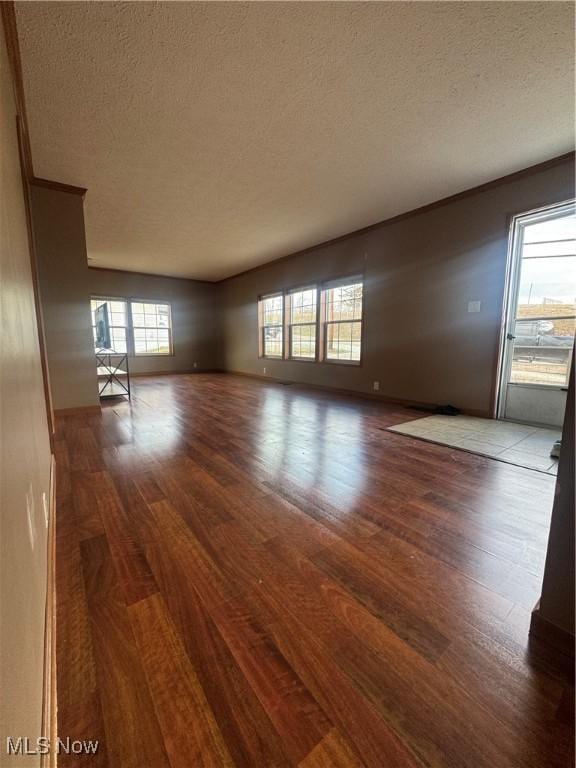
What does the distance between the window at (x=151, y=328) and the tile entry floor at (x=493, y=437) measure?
6685 mm

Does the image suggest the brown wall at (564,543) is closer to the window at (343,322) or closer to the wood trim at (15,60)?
the wood trim at (15,60)

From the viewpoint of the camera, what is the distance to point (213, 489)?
193 centimetres

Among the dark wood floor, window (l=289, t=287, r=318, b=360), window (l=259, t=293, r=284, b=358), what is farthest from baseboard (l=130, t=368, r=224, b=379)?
the dark wood floor

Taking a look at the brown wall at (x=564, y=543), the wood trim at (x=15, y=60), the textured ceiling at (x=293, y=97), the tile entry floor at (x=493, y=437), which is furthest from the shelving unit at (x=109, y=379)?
the brown wall at (x=564, y=543)

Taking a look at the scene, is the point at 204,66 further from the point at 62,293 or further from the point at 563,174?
the point at 563,174

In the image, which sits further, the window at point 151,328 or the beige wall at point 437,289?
the window at point 151,328

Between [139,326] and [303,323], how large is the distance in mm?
4262

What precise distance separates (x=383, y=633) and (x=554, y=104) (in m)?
3.44

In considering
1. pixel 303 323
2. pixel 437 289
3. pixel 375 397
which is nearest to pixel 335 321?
pixel 303 323

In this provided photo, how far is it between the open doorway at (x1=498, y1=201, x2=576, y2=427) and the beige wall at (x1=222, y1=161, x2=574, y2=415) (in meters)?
0.14

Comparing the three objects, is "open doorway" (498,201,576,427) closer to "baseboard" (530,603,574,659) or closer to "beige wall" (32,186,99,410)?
"baseboard" (530,603,574,659)

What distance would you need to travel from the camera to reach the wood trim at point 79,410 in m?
3.65

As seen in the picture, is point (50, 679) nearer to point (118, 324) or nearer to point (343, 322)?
point (343, 322)

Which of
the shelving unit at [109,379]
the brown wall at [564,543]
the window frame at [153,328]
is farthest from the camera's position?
the window frame at [153,328]
